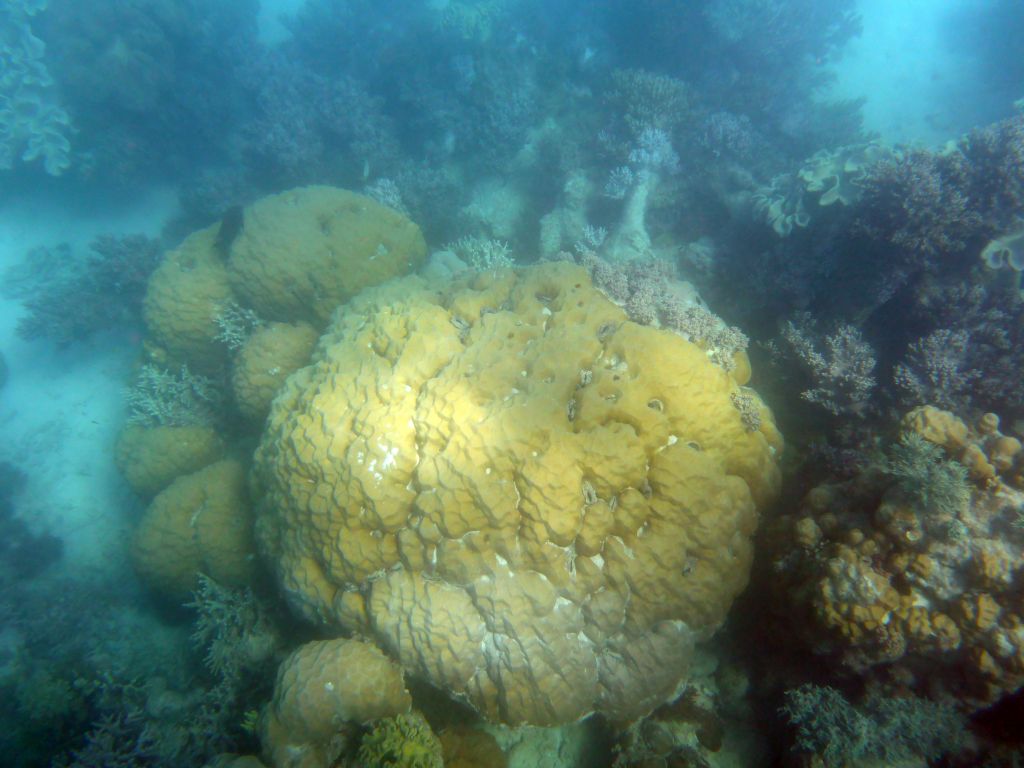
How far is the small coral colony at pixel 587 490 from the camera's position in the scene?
332 centimetres

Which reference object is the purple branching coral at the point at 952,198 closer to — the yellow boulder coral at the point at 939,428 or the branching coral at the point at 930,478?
the yellow boulder coral at the point at 939,428

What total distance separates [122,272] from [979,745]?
13035 millimetres

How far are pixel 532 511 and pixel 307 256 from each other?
4.82 metres

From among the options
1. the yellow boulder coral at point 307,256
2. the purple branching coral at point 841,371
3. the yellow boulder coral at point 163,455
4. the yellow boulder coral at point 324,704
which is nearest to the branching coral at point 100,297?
the yellow boulder coral at point 163,455

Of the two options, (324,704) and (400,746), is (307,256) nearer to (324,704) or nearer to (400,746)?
(324,704)

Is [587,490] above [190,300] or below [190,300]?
below

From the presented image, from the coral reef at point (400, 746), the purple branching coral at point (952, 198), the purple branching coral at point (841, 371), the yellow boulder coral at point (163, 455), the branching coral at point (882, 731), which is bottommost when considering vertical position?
the coral reef at point (400, 746)

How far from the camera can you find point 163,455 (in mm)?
6480

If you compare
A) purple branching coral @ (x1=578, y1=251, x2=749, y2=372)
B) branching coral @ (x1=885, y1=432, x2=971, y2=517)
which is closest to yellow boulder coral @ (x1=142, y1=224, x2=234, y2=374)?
purple branching coral @ (x1=578, y1=251, x2=749, y2=372)

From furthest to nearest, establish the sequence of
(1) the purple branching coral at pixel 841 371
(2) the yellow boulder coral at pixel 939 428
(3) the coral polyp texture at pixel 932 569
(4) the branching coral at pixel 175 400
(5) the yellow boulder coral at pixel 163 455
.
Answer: (4) the branching coral at pixel 175 400
(5) the yellow boulder coral at pixel 163 455
(1) the purple branching coral at pixel 841 371
(2) the yellow boulder coral at pixel 939 428
(3) the coral polyp texture at pixel 932 569

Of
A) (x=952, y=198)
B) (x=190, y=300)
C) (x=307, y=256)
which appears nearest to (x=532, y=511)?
(x=307, y=256)

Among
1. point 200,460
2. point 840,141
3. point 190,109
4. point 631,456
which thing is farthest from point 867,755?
point 190,109

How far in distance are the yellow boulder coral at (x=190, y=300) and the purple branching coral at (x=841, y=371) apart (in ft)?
24.0

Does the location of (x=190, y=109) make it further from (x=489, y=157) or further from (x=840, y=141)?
(x=840, y=141)
